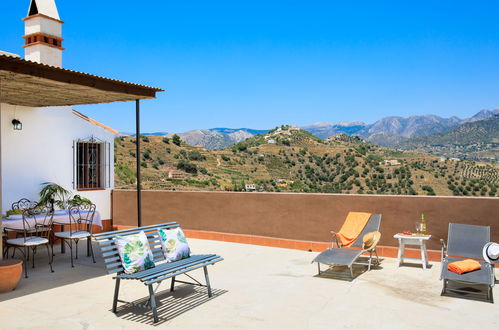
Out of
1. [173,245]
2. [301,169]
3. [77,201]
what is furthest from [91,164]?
[301,169]

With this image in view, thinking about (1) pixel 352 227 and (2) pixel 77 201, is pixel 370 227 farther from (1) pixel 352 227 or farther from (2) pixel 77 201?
(2) pixel 77 201

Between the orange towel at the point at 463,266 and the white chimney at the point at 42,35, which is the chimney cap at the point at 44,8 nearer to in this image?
the white chimney at the point at 42,35

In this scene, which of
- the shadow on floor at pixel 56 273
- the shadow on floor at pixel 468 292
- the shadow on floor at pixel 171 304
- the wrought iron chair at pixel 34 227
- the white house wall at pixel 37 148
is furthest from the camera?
the white house wall at pixel 37 148

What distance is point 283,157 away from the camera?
38.6 meters

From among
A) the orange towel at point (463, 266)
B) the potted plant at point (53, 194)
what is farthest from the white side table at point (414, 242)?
the potted plant at point (53, 194)

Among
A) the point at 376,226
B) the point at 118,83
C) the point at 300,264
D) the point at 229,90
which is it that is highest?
the point at 229,90

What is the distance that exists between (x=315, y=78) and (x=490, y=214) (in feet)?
185

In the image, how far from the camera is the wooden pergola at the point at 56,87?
481 cm

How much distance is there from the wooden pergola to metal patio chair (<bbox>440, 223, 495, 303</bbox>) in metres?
4.80

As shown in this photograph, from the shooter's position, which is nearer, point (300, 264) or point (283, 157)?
point (300, 264)

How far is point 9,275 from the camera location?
512cm

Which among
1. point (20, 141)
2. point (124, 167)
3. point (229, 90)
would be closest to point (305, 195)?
point (20, 141)

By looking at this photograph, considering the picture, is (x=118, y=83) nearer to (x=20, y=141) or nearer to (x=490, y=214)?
(x=20, y=141)

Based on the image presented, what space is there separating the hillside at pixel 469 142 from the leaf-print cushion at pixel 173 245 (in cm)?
3823
